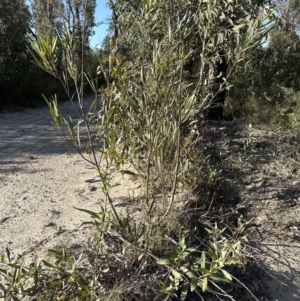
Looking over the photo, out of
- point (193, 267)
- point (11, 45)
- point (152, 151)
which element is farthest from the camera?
point (11, 45)

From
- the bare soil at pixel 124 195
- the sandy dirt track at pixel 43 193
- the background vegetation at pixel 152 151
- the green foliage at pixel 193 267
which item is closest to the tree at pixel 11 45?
the sandy dirt track at pixel 43 193

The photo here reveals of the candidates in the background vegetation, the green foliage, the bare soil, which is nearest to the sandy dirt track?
the bare soil

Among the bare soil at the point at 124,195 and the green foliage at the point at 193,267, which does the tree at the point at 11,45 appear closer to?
the bare soil at the point at 124,195

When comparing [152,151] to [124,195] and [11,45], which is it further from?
[11,45]

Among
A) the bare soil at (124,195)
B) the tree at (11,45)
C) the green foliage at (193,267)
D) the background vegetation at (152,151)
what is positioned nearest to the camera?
the green foliage at (193,267)

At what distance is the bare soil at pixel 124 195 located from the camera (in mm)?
2740

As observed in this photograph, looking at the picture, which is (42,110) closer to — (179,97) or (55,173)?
(55,173)

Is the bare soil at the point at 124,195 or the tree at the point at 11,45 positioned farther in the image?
the tree at the point at 11,45

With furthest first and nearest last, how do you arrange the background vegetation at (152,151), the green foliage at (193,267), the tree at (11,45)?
the tree at (11,45) < the background vegetation at (152,151) < the green foliage at (193,267)

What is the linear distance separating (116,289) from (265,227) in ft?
5.28

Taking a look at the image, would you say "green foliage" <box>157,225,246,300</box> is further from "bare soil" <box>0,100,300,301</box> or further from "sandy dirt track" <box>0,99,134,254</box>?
"sandy dirt track" <box>0,99,134,254</box>

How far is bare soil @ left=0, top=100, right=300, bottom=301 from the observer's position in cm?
274

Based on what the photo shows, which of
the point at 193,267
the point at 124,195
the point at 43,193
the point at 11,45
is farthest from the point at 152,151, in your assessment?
the point at 11,45

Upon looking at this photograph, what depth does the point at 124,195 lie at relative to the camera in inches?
136
